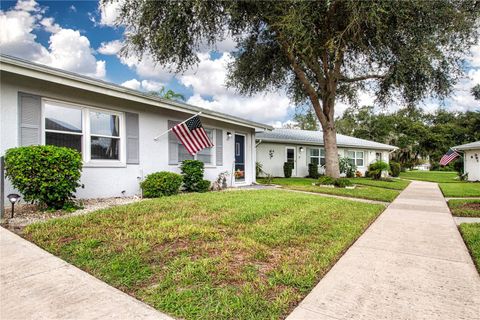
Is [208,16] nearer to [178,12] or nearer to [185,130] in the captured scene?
[178,12]

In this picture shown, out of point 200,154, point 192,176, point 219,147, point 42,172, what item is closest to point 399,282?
point 42,172

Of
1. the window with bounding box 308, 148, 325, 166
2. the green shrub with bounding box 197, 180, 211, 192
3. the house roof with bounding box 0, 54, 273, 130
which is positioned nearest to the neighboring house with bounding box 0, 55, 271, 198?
the house roof with bounding box 0, 54, 273, 130

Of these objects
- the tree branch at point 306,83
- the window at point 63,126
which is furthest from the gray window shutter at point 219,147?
the window at point 63,126

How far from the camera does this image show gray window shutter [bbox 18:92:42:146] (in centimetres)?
585

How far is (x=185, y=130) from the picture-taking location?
9.01m

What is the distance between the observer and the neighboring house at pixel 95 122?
A: 5727 millimetres

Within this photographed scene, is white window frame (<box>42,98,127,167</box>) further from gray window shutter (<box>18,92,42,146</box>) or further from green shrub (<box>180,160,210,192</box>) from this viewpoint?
green shrub (<box>180,160,210,192</box>)

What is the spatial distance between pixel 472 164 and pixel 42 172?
26.0m

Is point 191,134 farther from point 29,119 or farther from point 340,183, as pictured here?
point 340,183

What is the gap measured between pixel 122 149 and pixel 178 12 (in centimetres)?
553

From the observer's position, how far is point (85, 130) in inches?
276

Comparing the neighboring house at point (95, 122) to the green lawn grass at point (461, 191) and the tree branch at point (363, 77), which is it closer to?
the tree branch at point (363, 77)

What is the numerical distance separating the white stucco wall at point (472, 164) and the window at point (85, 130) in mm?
23697

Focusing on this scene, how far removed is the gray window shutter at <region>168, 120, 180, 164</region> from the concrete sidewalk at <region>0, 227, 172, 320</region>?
6.18 m
